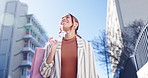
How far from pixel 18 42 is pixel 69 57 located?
2746cm

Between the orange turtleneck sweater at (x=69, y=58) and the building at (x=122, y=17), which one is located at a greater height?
the building at (x=122, y=17)

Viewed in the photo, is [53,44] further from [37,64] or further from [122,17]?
[122,17]

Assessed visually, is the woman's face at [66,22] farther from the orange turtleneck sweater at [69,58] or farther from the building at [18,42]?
the building at [18,42]

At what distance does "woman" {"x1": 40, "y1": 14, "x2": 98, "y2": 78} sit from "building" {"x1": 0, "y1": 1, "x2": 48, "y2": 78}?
25322mm

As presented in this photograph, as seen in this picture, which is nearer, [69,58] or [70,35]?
[69,58]

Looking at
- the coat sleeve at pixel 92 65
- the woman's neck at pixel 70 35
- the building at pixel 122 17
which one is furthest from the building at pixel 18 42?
the coat sleeve at pixel 92 65

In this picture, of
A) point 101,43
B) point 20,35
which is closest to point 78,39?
point 101,43

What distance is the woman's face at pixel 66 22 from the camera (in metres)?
1.53

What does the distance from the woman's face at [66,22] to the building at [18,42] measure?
2532 cm

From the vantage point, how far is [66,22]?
1.54 m

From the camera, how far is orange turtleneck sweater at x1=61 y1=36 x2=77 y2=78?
4.64 feet

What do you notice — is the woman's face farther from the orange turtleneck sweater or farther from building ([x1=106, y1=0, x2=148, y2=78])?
building ([x1=106, y1=0, x2=148, y2=78])

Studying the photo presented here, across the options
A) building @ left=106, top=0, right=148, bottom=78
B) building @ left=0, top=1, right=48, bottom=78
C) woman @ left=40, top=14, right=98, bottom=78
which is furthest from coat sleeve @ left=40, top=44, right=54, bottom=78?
building @ left=0, top=1, right=48, bottom=78

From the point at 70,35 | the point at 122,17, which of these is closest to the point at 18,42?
the point at 122,17
